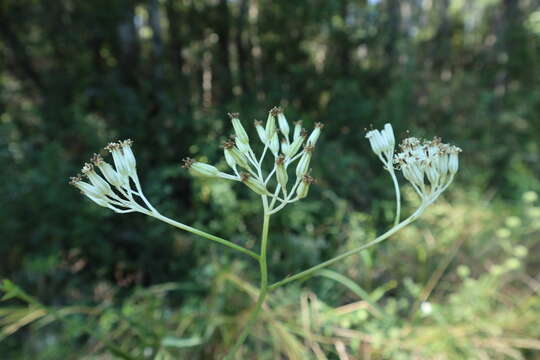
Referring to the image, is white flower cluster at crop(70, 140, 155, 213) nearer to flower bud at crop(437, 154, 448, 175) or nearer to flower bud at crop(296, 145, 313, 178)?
flower bud at crop(296, 145, 313, 178)

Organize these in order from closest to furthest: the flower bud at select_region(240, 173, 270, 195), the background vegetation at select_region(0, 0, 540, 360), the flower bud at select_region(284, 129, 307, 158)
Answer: the flower bud at select_region(240, 173, 270, 195), the flower bud at select_region(284, 129, 307, 158), the background vegetation at select_region(0, 0, 540, 360)

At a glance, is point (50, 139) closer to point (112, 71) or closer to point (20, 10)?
point (112, 71)

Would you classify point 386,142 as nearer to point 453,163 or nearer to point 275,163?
point 453,163

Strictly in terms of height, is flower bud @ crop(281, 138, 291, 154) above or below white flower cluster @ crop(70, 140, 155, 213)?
above

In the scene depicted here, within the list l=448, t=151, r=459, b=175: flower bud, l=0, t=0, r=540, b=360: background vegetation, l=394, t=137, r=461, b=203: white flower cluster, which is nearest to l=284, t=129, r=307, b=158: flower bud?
l=394, t=137, r=461, b=203: white flower cluster

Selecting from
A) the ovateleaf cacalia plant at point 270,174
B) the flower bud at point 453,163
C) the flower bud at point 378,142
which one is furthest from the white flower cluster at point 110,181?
the flower bud at point 453,163

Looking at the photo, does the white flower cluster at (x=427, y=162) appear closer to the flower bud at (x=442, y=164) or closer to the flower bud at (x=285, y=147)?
the flower bud at (x=442, y=164)

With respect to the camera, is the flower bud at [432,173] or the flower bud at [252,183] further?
the flower bud at [432,173]

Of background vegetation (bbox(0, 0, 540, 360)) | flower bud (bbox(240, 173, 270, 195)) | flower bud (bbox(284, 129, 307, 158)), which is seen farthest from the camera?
background vegetation (bbox(0, 0, 540, 360))

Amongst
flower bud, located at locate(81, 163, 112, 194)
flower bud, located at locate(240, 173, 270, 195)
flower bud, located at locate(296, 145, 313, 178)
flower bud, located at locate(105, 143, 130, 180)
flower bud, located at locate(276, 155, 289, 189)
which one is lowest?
flower bud, located at locate(81, 163, 112, 194)

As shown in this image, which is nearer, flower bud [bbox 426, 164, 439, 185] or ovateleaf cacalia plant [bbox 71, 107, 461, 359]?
ovateleaf cacalia plant [bbox 71, 107, 461, 359]
